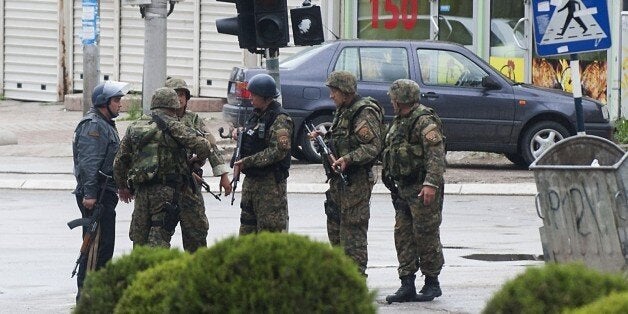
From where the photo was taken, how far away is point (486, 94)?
58.8 feet

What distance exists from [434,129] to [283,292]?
4816 millimetres

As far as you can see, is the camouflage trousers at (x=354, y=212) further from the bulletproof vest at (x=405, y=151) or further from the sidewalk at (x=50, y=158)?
the sidewalk at (x=50, y=158)

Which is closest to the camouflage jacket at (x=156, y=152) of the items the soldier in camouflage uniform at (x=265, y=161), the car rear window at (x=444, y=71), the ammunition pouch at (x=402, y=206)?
the soldier in camouflage uniform at (x=265, y=161)

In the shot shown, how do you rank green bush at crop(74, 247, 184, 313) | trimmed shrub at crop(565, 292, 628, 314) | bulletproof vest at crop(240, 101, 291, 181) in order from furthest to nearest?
bulletproof vest at crop(240, 101, 291, 181) → green bush at crop(74, 247, 184, 313) → trimmed shrub at crop(565, 292, 628, 314)

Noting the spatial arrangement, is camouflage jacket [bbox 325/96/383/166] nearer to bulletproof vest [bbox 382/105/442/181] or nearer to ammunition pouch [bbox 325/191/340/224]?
bulletproof vest [bbox 382/105/442/181]

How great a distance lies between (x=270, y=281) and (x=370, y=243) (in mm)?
8122

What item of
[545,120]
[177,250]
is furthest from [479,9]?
[177,250]

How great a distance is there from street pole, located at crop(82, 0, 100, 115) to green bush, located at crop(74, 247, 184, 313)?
15.0 meters

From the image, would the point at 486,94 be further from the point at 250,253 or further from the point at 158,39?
the point at 250,253

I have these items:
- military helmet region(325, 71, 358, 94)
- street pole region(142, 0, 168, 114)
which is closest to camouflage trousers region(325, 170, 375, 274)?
military helmet region(325, 71, 358, 94)

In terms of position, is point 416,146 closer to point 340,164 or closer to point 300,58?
point 340,164

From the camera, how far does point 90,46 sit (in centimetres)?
2077

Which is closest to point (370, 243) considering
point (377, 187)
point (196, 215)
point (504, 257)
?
point (504, 257)

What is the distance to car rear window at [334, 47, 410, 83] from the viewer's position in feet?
59.3
